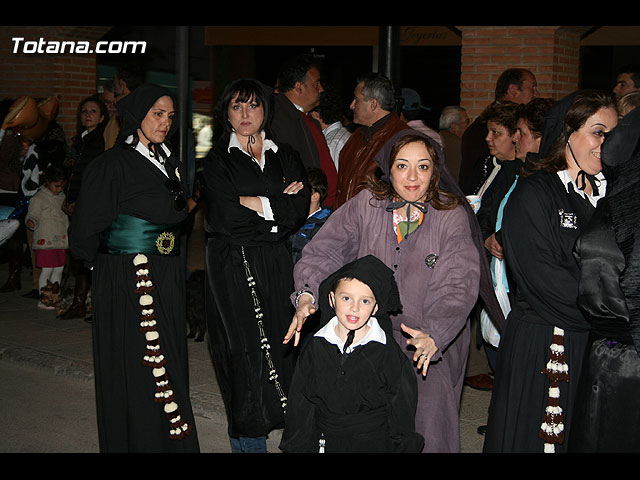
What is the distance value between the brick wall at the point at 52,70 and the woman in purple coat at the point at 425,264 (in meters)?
11.9

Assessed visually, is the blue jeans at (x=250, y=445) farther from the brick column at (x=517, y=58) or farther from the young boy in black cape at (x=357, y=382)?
the brick column at (x=517, y=58)

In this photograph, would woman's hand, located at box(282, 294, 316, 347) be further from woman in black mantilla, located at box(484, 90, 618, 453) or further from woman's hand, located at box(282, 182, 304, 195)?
woman's hand, located at box(282, 182, 304, 195)

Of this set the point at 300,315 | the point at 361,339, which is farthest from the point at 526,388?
the point at 300,315

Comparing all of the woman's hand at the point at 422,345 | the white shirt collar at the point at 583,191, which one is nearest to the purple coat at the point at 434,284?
the woman's hand at the point at 422,345

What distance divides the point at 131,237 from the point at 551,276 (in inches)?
98.4

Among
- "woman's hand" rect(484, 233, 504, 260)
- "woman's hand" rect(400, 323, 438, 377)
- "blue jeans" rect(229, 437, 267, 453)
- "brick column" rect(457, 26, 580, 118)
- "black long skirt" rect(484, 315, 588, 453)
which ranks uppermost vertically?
"brick column" rect(457, 26, 580, 118)

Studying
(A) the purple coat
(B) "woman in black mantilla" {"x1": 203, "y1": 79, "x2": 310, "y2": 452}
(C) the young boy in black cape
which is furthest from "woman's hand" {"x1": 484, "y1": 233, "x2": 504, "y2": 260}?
(C) the young boy in black cape

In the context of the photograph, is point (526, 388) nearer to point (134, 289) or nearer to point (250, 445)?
point (250, 445)

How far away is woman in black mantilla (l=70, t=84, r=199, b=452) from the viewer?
5.32 m

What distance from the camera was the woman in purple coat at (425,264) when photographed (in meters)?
4.33

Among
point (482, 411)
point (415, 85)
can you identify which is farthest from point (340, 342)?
point (415, 85)

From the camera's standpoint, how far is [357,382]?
13.4 feet

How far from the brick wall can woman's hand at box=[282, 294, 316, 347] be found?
12.0 m

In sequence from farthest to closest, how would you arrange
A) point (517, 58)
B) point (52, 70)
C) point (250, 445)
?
1. point (52, 70)
2. point (517, 58)
3. point (250, 445)
